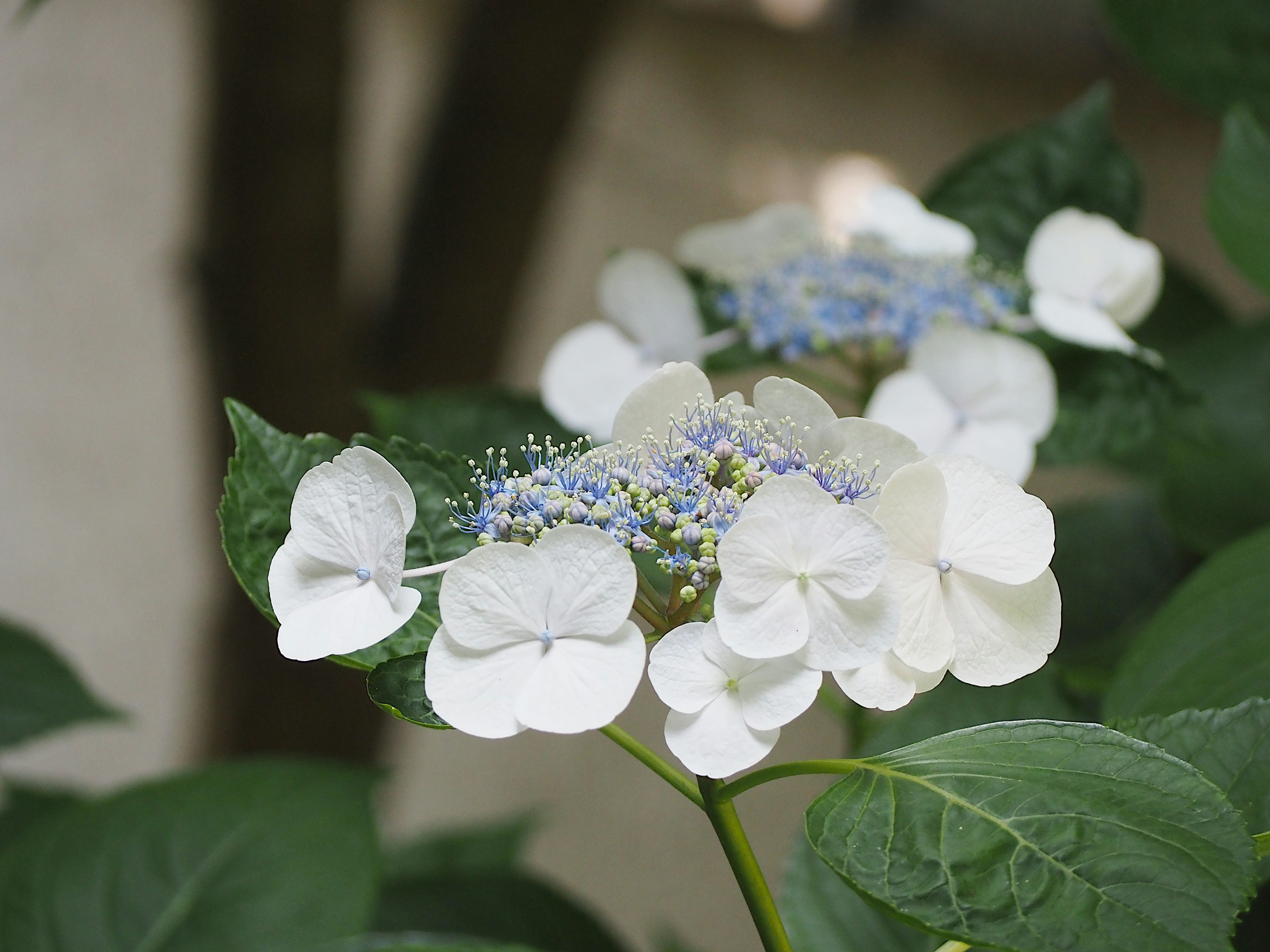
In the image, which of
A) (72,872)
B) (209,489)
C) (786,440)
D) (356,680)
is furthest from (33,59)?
(786,440)

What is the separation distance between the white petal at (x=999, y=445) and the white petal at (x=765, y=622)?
215 mm

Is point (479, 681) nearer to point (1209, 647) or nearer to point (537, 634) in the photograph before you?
point (537, 634)

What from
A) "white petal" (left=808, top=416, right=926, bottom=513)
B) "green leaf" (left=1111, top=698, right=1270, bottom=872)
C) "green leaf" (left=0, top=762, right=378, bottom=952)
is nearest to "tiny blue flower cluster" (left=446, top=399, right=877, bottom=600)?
"white petal" (left=808, top=416, right=926, bottom=513)

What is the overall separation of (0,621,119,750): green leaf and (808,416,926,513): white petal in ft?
1.44

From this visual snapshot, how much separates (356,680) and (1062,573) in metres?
0.56

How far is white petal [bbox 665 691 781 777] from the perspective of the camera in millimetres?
286

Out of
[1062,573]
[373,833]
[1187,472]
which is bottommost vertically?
[373,833]

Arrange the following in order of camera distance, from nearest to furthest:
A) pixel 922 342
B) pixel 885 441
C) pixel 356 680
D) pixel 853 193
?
pixel 885 441 → pixel 922 342 → pixel 356 680 → pixel 853 193

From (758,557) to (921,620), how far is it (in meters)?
0.06

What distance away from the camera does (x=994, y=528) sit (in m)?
0.30

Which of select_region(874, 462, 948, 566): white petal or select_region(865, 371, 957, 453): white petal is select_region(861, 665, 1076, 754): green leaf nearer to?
select_region(865, 371, 957, 453): white petal

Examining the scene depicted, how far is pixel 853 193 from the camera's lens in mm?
2109

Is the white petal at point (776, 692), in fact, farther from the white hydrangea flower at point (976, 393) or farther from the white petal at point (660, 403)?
the white hydrangea flower at point (976, 393)

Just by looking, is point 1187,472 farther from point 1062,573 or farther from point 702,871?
point 702,871
